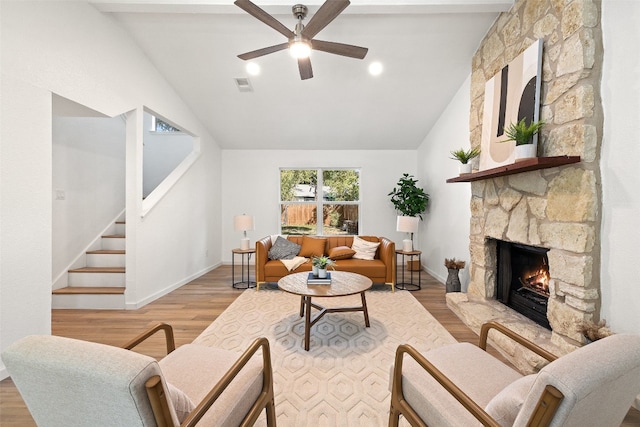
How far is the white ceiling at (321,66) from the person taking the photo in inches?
120

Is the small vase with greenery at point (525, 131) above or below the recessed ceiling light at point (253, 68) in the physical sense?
below

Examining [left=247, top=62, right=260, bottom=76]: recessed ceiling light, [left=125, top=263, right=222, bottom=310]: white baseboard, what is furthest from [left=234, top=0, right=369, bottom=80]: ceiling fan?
[left=125, top=263, right=222, bottom=310]: white baseboard

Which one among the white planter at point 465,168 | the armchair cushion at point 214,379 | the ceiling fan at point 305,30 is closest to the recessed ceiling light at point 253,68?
the ceiling fan at point 305,30

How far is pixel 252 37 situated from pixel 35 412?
383 centimetres

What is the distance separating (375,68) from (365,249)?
2.65m

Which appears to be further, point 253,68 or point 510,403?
point 253,68

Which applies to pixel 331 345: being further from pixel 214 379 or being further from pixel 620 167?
pixel 620 167

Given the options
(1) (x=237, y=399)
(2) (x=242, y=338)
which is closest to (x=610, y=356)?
(1) (x=237, y=399)

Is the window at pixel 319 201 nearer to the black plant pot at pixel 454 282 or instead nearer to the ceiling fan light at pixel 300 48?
the black plant pot at pixel 454 282

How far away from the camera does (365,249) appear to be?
15.3 ft

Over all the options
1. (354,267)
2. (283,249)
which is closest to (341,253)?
(354,267)

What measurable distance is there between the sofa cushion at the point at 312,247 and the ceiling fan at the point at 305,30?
260cm

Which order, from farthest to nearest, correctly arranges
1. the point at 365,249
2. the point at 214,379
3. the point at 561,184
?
the point at 365,249 → the point at 561,184 → the point at 214,379

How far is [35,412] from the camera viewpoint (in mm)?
974
